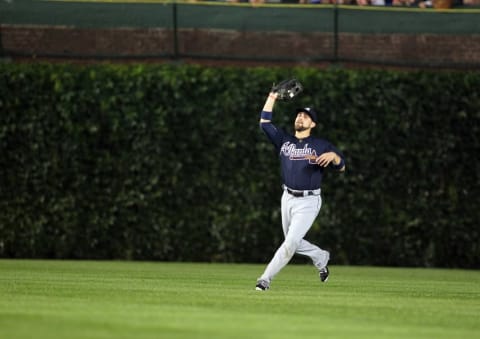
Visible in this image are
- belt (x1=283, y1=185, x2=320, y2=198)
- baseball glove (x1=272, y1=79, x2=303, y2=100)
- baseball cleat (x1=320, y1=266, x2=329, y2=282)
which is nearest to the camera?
belt (x1=283, y1=185, x2=320, y2=198)

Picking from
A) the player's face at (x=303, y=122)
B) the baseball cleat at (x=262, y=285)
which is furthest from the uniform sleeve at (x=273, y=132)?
the baseball cleat at (x=262, y=285)

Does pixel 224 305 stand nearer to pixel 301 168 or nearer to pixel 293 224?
pixel 293 224

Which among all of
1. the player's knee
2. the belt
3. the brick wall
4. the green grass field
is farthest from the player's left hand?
the brick wall

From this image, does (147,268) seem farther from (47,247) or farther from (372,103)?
(372,103)

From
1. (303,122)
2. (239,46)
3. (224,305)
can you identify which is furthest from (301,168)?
(239,46)

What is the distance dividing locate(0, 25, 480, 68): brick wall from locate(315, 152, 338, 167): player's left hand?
1037 cm

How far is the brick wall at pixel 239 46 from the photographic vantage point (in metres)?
25.0

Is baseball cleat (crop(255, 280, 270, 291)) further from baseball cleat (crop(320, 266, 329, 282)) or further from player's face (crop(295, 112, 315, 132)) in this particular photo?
player's face (crop(295, 112, 315, 132))

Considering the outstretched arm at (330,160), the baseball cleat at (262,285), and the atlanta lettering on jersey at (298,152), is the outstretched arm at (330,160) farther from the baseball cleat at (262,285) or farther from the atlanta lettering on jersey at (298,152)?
the baseball cleat at (262,285)

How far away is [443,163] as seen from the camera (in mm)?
23875

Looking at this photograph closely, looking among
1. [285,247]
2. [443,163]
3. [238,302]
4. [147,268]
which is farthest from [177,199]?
[238,302]

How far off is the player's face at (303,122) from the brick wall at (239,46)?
9.94 metres

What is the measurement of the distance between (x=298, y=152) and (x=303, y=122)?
38cm

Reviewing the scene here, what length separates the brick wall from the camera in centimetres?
2502
